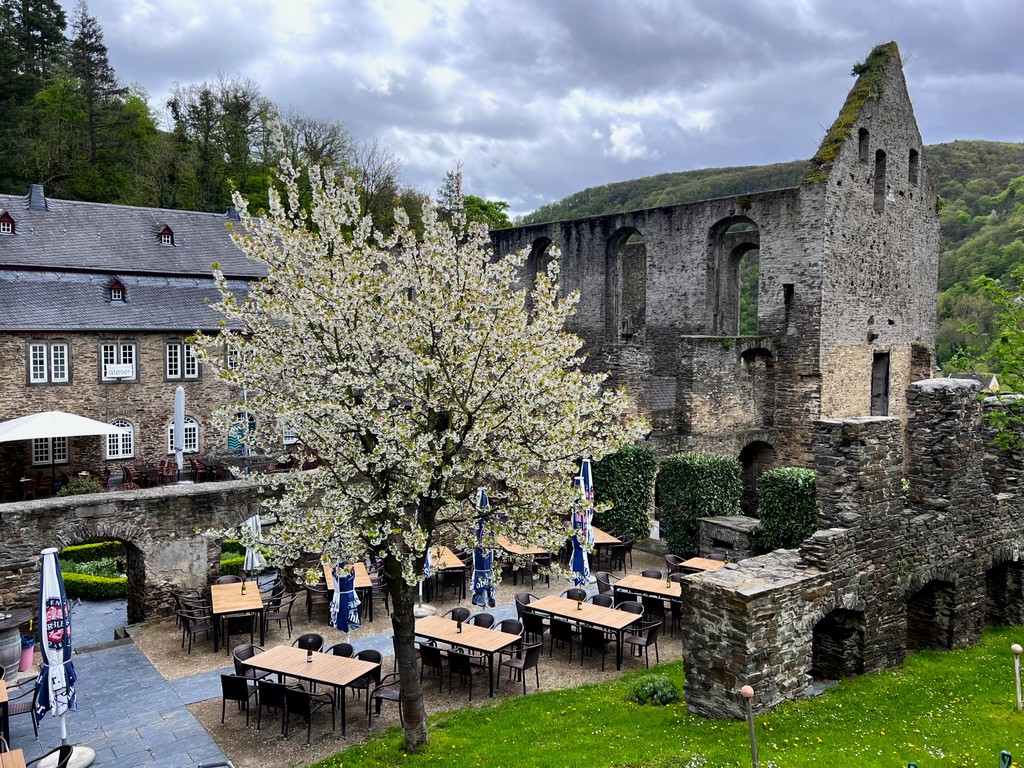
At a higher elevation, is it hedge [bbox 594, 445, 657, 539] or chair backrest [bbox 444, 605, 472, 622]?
hedge [bbox 594, 445, 657, 539]

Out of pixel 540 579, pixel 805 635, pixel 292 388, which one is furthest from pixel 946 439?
pixel 292 388

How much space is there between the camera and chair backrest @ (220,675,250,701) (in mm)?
10453

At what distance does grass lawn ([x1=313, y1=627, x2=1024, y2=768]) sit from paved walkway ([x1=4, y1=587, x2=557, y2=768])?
2287 millimetres

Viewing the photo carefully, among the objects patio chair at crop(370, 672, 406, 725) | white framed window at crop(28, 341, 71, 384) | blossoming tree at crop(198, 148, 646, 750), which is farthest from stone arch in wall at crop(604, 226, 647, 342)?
blossoming tree at crop(198, 148, 646, 750)

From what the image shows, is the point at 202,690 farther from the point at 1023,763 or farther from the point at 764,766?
the point at 1023,763

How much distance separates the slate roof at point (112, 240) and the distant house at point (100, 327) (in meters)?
0.06

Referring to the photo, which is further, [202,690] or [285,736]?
[202,690]

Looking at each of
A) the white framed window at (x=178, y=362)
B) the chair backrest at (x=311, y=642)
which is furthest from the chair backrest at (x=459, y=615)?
the white framed window at (x=178, y=362)

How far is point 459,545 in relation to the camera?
949cm

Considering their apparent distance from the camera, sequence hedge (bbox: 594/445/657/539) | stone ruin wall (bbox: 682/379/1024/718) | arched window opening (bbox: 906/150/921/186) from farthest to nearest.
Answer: arched window opening (bbox: 906/150/921/186)
hedge (bbox: 594/445/657/539)
stone ruin wall (bbox: 682/379/1024/718)

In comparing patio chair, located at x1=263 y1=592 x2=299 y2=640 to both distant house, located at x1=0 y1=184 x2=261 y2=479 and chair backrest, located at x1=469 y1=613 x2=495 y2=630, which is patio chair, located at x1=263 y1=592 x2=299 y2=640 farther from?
distant house, located at x1=0 y1=184 x2=261 y2=479

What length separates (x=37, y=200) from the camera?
90.7ft

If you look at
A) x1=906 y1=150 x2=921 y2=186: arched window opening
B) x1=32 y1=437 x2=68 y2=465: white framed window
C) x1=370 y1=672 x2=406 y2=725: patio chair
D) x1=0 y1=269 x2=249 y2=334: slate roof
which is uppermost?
x1=906 y1=150 x2=921 y2=186: arched window opening

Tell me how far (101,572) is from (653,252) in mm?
20619
